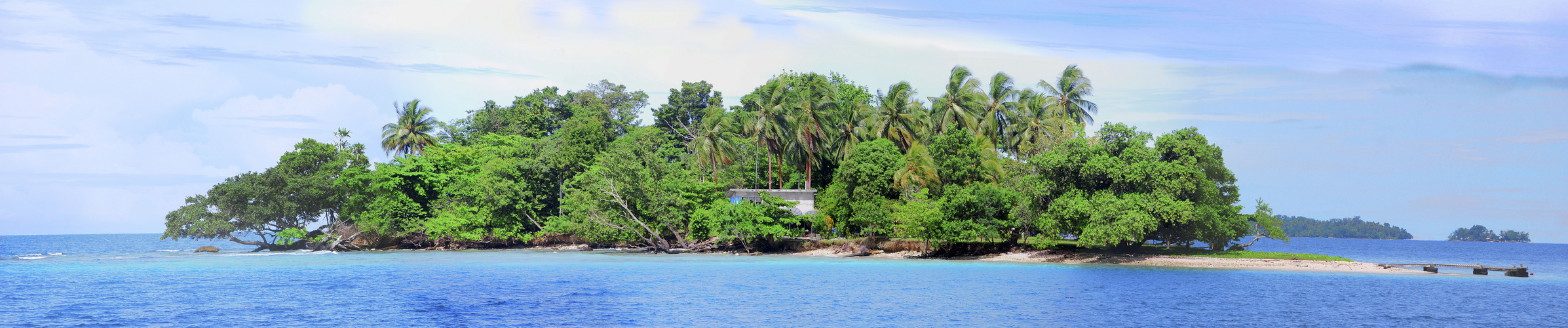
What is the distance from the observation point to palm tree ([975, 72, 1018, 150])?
5378 centimetres

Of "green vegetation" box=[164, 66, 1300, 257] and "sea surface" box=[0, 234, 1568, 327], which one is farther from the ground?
"green vegetation" box=[164, 66, 1300, 257]

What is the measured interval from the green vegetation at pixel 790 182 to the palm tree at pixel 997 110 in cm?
10

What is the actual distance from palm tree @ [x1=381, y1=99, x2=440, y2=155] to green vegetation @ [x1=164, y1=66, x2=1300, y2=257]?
297 inches

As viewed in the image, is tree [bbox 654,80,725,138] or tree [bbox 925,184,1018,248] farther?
tree [bbox 654,80,725,138]

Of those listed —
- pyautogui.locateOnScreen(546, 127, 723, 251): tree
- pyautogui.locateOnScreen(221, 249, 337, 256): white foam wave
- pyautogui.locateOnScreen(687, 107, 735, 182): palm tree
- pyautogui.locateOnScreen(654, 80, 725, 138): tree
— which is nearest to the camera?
pyautogui.locateOnScreen(546, 127, 723, 251): tree

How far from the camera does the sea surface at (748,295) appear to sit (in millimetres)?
22562

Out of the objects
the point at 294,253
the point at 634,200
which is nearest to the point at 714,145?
the point at 634,200

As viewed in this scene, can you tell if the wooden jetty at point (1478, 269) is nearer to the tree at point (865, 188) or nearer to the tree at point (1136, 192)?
the tree at point (1136, 192)

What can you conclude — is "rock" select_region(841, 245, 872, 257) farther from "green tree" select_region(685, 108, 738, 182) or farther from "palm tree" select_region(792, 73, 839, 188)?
"green tree" select_region(685, 108, 738, 182)

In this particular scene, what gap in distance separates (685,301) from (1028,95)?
3755 centimetres

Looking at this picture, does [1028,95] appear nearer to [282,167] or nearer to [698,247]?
[698,247]

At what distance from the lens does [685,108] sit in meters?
70.2

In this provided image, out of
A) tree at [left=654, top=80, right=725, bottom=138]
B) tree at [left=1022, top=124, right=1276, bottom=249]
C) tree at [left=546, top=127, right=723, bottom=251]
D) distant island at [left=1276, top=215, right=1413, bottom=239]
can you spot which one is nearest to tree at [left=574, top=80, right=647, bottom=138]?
tree at [left=654, top=80, right=725, bottom=138]

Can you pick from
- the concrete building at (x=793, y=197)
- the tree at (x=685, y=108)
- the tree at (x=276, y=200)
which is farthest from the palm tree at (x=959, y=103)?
the tree at (x=276, y=200)
